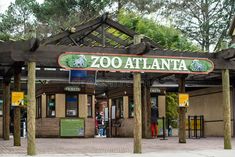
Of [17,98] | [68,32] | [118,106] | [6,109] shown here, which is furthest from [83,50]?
[118,106]

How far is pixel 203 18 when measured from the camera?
149 ft

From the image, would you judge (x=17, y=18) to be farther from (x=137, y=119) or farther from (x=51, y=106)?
(x=137, y=119)

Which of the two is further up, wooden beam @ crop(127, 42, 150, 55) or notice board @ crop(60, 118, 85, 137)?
wooden beam @ crop(127, 42, 150, 55)

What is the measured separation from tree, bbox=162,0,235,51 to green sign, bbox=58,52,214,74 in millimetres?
29509

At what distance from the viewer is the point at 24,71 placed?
2070 cm

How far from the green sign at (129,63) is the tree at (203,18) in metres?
29.5

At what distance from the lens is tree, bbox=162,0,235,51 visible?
1752 inches

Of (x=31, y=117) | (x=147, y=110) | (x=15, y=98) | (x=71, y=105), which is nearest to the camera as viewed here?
(x=31, y=117)

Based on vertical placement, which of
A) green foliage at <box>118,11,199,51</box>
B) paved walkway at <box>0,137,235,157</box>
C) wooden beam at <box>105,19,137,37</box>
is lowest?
paved walkway at <box>0,137,235,157</box>

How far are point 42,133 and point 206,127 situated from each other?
910 cm

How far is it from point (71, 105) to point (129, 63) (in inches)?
391

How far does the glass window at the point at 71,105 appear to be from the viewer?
23.9 metres

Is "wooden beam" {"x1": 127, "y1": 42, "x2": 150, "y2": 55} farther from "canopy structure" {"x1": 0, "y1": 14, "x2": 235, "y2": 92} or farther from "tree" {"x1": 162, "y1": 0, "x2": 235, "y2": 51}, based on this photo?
"tree" {"x1": 162, "y1": 0, "x2": 235, "y2": 51}

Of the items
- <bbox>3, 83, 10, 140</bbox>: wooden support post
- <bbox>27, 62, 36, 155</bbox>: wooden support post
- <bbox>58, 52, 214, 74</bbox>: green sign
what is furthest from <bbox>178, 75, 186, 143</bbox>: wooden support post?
<bbox>3, 83, 10, 140</bbox>: wooden support post
